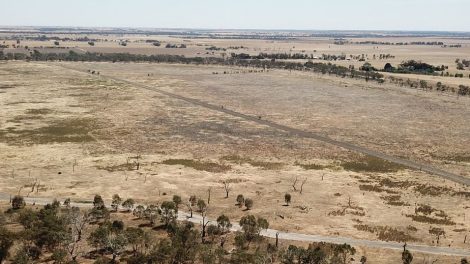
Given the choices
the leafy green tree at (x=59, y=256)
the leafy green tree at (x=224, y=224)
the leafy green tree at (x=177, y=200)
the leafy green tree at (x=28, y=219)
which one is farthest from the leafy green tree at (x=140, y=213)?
the leafy green tree at (x=59, y=256)

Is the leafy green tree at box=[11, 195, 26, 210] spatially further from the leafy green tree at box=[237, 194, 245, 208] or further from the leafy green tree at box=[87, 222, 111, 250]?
the leafy green tree at box=[237, 194, 245, 208]

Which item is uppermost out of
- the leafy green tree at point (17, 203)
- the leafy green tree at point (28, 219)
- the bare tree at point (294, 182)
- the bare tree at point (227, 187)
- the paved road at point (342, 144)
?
the leafy green tree at point (28, 219)

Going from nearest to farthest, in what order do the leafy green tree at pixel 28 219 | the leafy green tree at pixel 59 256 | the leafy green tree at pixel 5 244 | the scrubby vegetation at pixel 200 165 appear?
the leafy green tree at pixel 59 256 < the leafy green tree at pixel 5 244 < the leafy green tree at pixel 28 219 < the scrubby vegetation at pixel 200 165

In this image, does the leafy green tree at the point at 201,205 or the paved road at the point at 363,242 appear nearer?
the paved road at the point at 363,242

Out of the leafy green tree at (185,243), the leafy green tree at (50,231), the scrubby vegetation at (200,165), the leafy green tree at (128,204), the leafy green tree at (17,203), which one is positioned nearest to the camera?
Result: the leafy green tree at (185,243)

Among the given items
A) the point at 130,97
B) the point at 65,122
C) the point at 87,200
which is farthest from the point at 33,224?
the point at 130,97

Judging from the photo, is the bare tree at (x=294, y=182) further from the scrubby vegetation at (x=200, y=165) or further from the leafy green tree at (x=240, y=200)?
the scrubby vegetation at (x=200, y=165)

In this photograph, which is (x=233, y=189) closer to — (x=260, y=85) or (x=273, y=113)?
(x=273, y=113)

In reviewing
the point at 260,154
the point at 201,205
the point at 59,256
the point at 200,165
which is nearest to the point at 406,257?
the point at 201,205
